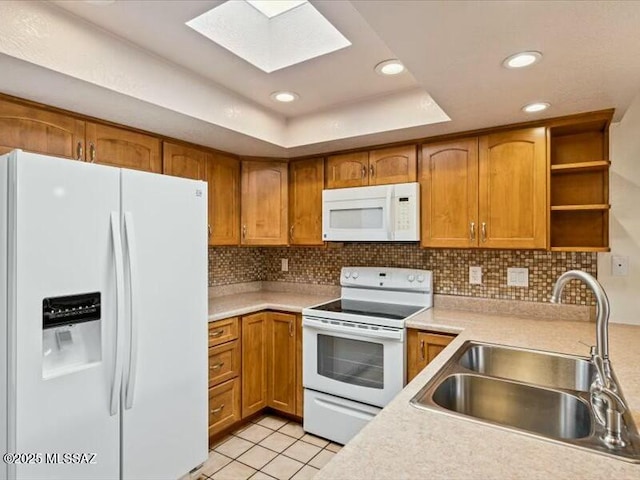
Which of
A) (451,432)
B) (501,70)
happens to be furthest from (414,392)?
(501,70)

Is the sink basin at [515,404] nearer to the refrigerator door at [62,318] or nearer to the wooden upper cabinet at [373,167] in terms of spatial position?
the refrigerator door at [62,318]

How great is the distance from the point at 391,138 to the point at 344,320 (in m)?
1.27

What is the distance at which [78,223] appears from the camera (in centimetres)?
150

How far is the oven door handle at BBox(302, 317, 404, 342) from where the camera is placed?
219 centimetres

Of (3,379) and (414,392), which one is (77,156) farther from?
(414,392)

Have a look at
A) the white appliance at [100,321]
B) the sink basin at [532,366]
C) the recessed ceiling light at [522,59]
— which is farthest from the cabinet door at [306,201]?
the recessed ceiling light at [522,59]

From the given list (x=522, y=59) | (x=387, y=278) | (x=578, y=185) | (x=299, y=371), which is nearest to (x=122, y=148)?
(x=299, y=371)

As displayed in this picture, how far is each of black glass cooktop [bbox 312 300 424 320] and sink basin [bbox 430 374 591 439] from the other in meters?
0.87

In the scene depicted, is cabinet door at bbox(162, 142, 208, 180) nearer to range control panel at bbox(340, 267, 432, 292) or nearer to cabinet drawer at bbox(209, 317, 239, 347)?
cabinet drawer at bbox(209, 317, 239, 347)

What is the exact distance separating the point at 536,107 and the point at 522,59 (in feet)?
2.07

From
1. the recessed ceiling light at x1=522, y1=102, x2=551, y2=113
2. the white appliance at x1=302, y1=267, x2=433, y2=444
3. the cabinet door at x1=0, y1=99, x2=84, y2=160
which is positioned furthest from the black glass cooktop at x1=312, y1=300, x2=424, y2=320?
the cabinet door at x1=0, y1=99, x2=84, y2=160

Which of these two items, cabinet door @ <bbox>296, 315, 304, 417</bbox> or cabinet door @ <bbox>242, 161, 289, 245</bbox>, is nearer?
cabinet door @ <bbox>296, 315, 304, 417</bbox>

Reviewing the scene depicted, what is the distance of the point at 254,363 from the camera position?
2.71 meters

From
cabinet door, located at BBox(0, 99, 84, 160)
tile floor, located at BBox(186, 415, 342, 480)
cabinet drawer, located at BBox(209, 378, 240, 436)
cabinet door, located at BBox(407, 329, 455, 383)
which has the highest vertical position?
cabinet door, located at BBox(0, 99, 84, 160)
